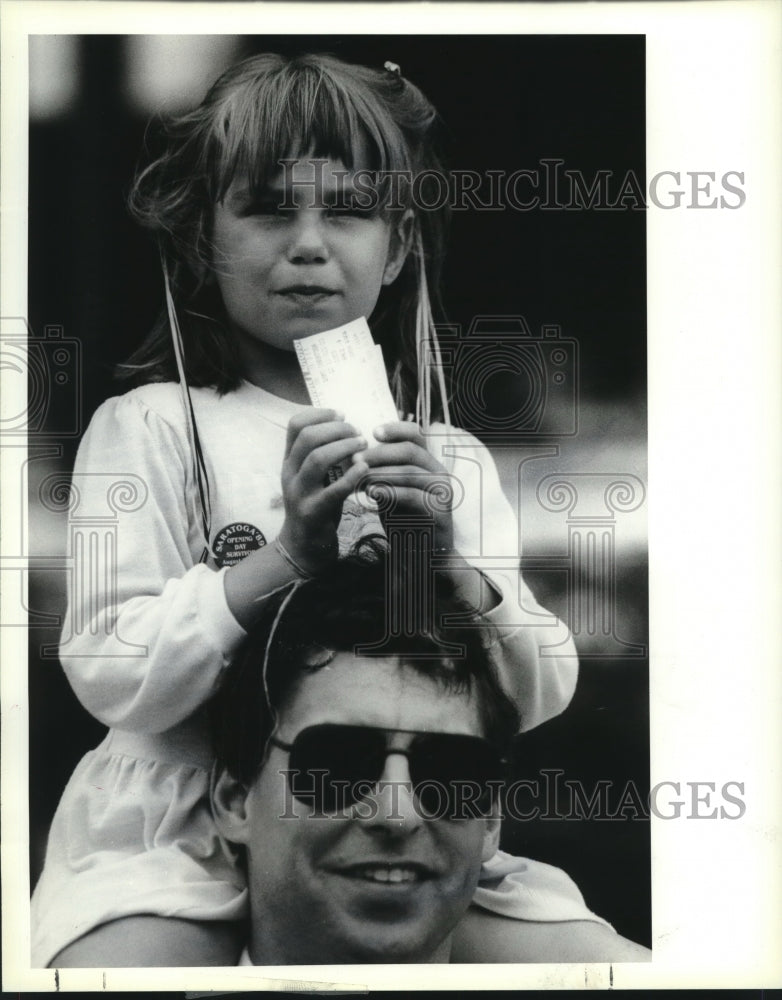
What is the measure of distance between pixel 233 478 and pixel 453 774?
67cm

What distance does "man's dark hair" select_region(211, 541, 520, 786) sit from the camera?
7.48 feet

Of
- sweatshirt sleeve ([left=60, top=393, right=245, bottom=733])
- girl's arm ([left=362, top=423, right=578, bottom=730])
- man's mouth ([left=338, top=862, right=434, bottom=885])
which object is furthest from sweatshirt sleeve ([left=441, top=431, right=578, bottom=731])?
sweatshirt sleeve ([left=60, top=393, right=245, bottom=733])

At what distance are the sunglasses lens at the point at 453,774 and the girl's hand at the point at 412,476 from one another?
354mm

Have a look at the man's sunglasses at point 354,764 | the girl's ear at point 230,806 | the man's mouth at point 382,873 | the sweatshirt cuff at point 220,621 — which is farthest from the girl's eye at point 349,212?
the man's mouth at point 382,873

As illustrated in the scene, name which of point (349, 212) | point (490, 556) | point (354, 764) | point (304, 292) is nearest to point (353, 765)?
point (354, 764)

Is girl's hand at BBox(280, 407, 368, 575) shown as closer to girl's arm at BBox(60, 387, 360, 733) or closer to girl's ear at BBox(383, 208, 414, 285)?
girl's arm at BBox(60, 387, 360, 733)

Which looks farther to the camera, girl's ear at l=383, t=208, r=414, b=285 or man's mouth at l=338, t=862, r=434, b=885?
girl's ear at l=383, t=208, r=414, b=285

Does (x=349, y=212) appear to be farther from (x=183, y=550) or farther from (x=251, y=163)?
(x=183, y=550)

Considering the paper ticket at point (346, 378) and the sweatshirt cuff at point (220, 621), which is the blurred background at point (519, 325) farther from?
the sweatshirt cuff at point (220, 621)

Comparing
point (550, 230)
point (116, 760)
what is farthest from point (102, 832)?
point (550, 230)

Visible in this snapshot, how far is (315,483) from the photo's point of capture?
2.30m

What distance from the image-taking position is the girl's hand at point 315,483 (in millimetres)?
2285

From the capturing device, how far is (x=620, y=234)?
2.40 meters

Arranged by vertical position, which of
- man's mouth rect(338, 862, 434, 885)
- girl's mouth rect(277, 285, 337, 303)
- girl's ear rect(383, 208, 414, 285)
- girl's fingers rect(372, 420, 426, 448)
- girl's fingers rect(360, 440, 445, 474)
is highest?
girl's ear rect(383, 208, 414, 285)
